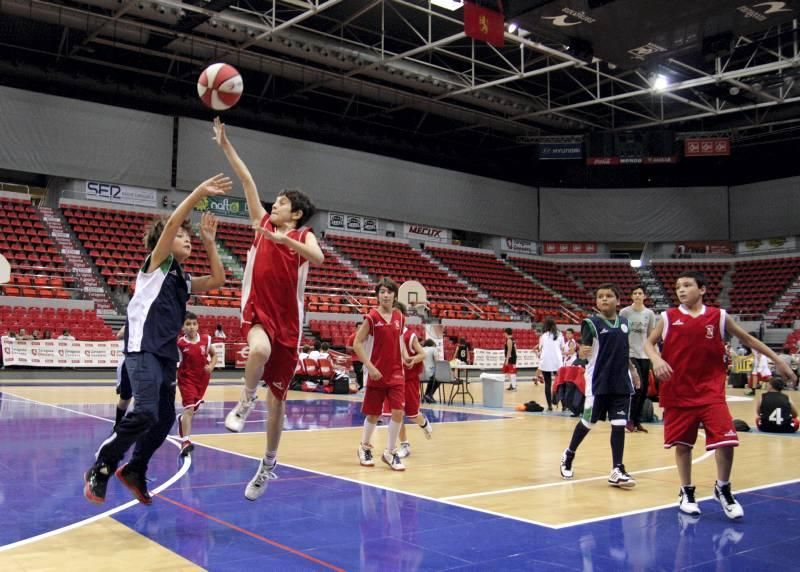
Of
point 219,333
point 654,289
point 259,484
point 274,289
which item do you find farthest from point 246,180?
point 654,289

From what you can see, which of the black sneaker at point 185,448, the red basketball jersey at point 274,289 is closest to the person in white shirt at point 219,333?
the black sneaker at point 185,448

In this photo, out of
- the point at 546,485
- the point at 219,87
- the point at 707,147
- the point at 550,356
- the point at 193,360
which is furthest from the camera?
the point at 707,147

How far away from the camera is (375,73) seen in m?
25.0

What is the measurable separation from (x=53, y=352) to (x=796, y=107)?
2936cm

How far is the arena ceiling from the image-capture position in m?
21.1

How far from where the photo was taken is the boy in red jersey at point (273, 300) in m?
4.43

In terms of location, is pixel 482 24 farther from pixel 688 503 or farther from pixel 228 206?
pixel 228 206

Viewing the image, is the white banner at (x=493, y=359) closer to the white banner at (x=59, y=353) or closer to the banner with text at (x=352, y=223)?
the banner with text at (x=352, y=223)

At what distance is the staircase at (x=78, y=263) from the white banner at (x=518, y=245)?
19.6m

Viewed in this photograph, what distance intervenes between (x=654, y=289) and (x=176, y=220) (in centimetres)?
3287

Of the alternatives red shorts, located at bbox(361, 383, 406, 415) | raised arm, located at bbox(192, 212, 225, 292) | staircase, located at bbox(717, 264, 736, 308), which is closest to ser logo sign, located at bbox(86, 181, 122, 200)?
red shorts, located at bbox(361, 383, 406, 415)

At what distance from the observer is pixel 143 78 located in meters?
26.1

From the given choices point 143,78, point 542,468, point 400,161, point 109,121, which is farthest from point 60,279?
point 542,468

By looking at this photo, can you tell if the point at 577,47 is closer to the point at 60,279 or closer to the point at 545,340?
the point at 545,340
